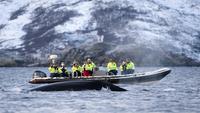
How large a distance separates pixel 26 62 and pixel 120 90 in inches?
5421

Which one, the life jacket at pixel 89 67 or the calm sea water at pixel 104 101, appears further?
the life jacket at pixel 89 67

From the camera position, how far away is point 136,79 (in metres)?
70.3

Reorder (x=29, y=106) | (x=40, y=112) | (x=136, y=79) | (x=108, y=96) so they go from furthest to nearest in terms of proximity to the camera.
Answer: (x=136, y=79) → (x=108, y=96) → (x=29, y=106) → (x=40, y=112)

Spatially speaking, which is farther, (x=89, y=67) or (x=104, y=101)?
(x=89, y=67)

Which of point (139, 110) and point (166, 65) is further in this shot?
point (166, 65)

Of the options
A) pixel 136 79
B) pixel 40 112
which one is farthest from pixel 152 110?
pixel 136 79

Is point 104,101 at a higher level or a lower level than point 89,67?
lower

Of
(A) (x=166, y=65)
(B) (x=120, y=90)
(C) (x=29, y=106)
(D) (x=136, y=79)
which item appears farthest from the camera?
(A) (x=166, y=65)

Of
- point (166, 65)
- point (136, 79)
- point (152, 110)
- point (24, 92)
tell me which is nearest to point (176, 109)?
point (152, 110)

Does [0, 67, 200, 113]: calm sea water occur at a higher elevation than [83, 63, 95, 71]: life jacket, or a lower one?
lower

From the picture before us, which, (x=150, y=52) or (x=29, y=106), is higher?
(x=150, y=52)

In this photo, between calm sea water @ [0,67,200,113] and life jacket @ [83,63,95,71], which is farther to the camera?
life jacket @ [83,63,95,71]

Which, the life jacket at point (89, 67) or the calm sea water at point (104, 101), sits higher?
the life jacket at point (89, 67)

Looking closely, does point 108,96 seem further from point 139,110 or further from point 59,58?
point 59,58
